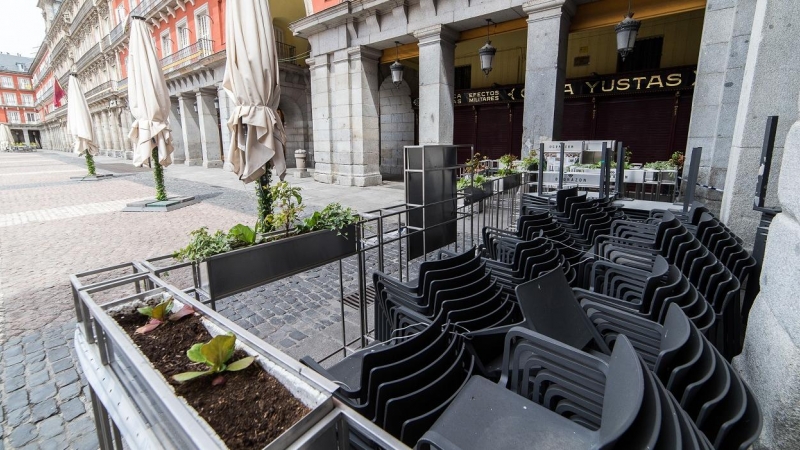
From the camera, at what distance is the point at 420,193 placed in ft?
17.7

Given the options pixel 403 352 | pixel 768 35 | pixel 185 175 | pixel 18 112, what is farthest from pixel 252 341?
pixel 18 112

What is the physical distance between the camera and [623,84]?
1342 cm

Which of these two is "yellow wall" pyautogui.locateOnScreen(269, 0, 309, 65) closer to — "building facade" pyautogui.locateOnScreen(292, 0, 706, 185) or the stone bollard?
"building facade" pyautogui.locateOnScreen(292, 0, 706, 185)

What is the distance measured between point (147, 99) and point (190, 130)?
17.7 meters

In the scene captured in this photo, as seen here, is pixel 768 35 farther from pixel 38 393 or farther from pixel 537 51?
pixel 38 393

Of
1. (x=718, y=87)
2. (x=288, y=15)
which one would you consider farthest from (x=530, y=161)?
(x=288, y=15)

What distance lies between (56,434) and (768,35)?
860cm

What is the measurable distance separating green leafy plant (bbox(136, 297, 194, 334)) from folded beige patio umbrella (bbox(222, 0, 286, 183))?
12.9 feet

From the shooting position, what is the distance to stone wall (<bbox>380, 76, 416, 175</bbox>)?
63.3ft

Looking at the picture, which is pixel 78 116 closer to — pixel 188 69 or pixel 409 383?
pixel 188 69

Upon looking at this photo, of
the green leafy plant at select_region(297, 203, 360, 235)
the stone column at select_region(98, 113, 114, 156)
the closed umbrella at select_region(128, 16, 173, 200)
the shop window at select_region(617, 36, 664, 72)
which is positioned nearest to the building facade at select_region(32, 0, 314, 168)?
the stone column at select_region(98, 113, 114, 156)

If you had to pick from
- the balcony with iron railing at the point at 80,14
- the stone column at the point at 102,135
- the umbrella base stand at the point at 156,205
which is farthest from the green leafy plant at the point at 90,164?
the balcony with iron railing at the point at 80,14

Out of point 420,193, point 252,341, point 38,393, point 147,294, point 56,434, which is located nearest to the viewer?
point 252,341

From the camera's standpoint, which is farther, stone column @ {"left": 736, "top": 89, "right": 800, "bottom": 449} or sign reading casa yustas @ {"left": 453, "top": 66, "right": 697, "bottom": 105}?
sign reading casa yustas @ {"left": 453, "top": 66, "right": 697, "bottom": 105}
